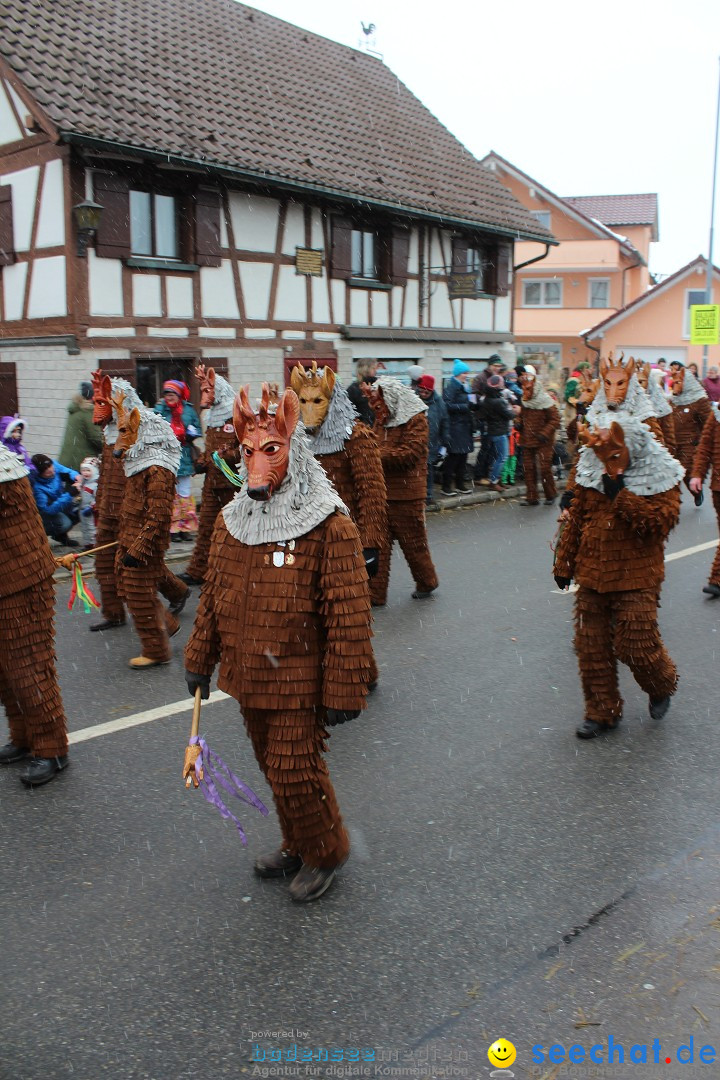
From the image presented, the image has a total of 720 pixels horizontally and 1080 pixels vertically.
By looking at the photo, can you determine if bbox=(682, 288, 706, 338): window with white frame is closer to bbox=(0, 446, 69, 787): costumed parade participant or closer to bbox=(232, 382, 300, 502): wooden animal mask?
bbox=(0, 446, 69, 787): costumed parade participant

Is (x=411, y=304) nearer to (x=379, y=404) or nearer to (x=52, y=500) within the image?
(x=52, y=500)

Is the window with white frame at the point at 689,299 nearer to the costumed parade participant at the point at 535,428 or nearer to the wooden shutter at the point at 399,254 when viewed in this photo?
the wooden shutter at the point at 399,254

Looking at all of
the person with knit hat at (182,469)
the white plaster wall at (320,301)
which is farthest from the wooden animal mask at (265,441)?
the white plaster wall at (320,301)

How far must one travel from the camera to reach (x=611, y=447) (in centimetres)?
544

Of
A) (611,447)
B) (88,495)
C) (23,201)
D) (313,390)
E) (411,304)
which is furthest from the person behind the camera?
(411,304)

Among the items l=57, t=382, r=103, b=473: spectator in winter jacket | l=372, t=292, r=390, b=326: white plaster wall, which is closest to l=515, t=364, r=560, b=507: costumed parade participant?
l=372, t=292, r=390, b=326: white plaster wall

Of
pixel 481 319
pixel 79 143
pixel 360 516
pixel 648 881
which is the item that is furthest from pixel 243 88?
pixel 648 881

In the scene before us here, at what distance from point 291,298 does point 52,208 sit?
460 cm

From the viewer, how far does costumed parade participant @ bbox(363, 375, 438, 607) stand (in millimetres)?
8453

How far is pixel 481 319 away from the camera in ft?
73.8

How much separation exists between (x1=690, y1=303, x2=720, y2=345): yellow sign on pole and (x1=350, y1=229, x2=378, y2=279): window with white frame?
26.5 ft

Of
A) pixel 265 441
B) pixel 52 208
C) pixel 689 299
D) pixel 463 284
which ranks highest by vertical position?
pixel 689 299

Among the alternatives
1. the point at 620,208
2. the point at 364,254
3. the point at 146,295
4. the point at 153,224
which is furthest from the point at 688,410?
the point at 620,208

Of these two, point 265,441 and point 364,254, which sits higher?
point 364,254
